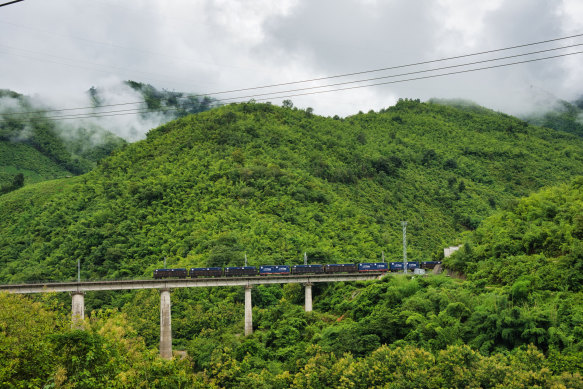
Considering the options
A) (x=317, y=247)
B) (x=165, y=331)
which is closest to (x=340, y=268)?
(x=317, y=247)

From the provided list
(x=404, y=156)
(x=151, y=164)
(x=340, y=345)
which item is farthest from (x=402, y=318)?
(x=404, y=156)

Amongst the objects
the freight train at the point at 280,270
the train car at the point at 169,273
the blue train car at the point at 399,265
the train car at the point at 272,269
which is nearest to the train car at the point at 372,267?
the freight train at the point at 280,270

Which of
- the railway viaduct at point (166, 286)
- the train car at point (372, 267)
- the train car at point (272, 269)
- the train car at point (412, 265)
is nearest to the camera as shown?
the railway viaduct at point (166, 286)

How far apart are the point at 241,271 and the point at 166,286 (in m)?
8.04

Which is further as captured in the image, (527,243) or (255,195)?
(255,195)

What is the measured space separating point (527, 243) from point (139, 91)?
17547 cm

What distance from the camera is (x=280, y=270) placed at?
59062mm

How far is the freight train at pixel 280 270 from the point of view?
Result: 56281mm

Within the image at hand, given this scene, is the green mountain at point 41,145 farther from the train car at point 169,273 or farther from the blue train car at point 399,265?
the blue train car at point 399,265

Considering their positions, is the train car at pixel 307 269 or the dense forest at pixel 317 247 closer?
the dense forest at pixel 317 247

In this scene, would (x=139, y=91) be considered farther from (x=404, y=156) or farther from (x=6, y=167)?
(x=404, y=156)

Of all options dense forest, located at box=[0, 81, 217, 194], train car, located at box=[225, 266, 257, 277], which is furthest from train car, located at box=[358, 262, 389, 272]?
dense forest, located at box=[0, 81, 217, 194]

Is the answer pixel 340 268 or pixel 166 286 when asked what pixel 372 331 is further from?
pixel 340 268

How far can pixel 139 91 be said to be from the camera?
197 metres
